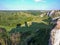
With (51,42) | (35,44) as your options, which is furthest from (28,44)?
(51,42)

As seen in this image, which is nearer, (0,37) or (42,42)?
(42,42)

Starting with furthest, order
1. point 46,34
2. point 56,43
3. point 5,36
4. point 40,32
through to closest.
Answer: point 5,36
point 40,32
point 46,34
point 56,43

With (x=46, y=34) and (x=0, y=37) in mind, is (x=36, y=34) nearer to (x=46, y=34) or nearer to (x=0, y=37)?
(x=46, y=34)

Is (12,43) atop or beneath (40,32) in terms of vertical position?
beneath

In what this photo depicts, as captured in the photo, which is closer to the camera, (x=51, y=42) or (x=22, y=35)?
(x=51, y=42)

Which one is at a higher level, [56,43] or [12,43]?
[56,43]

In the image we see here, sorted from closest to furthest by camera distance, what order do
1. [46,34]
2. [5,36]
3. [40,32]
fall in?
[46,34], [40,32], [5,36]

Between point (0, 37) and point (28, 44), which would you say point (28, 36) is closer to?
point (28, 44)

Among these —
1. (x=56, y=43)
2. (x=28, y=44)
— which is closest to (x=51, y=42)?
(x=56, y=43)

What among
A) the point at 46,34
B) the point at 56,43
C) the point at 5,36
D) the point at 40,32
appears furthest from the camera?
the point at 5,36
